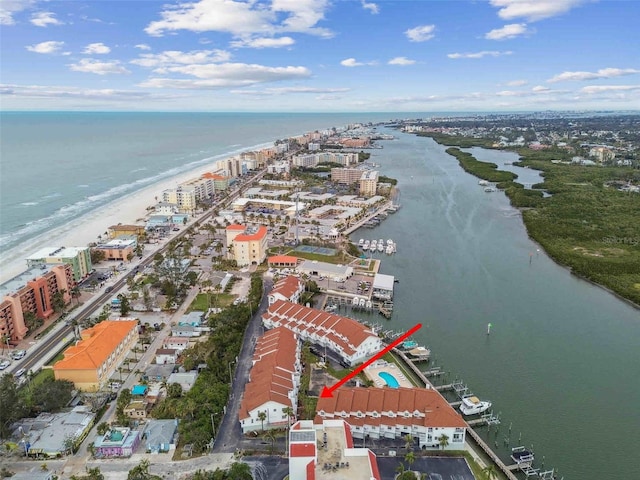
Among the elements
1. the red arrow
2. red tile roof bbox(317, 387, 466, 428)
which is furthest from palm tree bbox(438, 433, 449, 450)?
the red arrow

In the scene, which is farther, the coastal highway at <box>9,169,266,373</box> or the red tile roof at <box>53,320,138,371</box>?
the coastal highway at <box>9,169,266,373</box>

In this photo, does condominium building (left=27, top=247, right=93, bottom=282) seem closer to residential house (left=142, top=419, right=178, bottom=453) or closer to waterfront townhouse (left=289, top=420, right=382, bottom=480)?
residential house (left=142, top=419, right=178, bottom=453)

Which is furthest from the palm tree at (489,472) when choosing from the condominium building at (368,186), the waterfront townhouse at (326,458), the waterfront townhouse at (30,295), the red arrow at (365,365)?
the condominium building at (368,186)

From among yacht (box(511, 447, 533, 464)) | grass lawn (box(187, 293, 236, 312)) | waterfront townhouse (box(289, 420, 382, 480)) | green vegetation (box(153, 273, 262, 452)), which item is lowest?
yacht (box(511, 447, 533, 464))

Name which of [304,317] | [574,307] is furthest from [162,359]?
[574,307]

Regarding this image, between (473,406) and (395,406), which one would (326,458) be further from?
(473,406)

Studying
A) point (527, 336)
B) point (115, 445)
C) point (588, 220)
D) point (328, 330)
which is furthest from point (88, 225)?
point (588, 220)

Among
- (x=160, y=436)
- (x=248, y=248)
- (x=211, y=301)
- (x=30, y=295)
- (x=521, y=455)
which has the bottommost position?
(x=521, y=455)

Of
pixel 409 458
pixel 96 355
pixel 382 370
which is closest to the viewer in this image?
pixel 409 458
